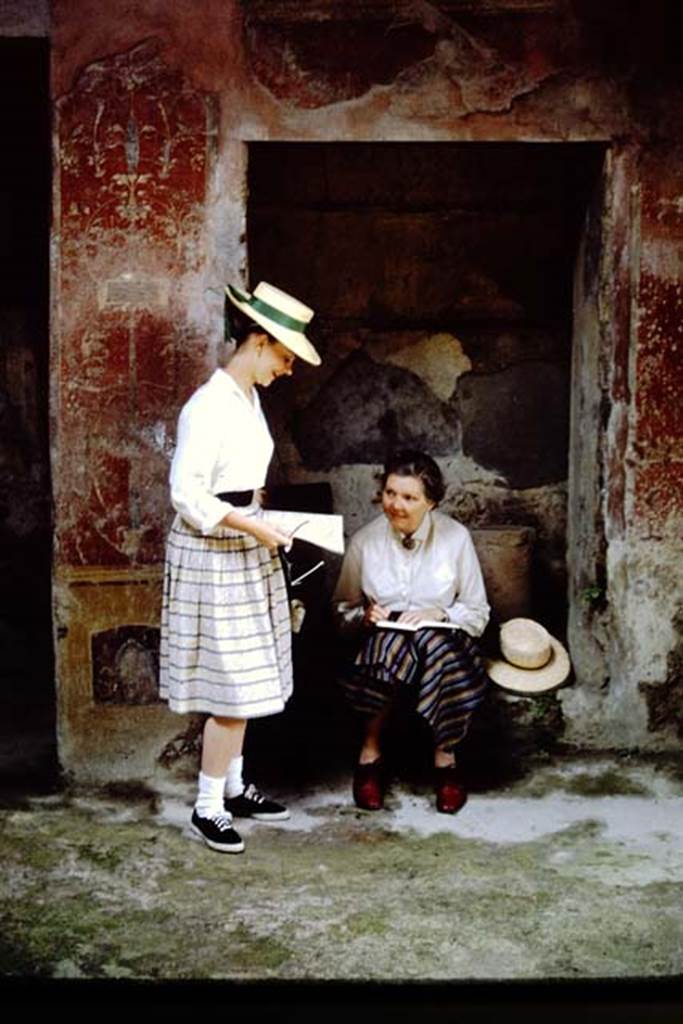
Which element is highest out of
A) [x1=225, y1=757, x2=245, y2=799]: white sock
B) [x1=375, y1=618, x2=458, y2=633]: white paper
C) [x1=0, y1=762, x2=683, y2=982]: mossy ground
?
[x1=375, y1=618, x2=458, y2=633]: white paper

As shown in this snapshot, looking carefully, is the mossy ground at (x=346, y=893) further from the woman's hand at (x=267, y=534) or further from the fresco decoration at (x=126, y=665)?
the woman's hand at (x=267, y=534)

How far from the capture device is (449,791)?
17.6 ft

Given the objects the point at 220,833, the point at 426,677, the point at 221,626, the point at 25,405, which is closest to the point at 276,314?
the point at 221,626

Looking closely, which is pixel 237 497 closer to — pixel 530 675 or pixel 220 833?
pixel 220 833

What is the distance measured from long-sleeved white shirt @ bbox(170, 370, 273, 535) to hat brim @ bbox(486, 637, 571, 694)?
150cm

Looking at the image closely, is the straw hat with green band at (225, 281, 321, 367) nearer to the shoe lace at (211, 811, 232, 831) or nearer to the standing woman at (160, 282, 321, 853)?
the standing woman at (160, 282, 321, 853)

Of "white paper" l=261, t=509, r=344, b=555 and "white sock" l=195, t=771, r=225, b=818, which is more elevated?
"white paper" l=261, t=509, r=344, b=555

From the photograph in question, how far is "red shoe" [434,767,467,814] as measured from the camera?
5.34 meters

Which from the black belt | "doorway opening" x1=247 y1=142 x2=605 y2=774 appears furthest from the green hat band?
"doorway opening" x1=247 y1=142 x2=605 y2=774

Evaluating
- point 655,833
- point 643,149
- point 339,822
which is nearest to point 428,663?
point 339,822

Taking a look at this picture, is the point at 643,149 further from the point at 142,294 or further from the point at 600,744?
the point at 600,744

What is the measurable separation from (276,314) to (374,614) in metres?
1.25

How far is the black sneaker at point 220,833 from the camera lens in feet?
16.2

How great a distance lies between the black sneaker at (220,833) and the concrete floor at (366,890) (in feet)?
0.19
